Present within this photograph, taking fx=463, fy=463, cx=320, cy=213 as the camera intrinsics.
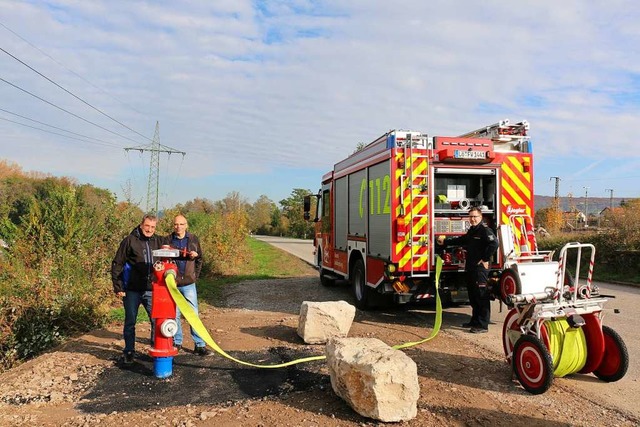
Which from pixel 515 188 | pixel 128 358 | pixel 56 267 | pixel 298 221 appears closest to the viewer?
pixel 128 358

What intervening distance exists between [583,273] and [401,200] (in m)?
11.2

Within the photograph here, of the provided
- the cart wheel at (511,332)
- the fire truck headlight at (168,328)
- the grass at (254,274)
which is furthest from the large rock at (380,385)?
the grass at (254,274)

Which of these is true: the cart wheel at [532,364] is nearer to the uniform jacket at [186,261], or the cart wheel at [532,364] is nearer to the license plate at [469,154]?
the license plate at [469,154]

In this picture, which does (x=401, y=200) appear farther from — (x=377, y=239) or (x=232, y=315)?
(x=232, y=315)

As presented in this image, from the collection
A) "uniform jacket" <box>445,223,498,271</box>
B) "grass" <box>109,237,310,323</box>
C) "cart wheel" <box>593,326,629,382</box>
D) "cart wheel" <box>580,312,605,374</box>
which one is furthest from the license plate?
"grass" <box>109,237,310,323</box>

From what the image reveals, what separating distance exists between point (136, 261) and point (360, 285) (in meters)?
4.71

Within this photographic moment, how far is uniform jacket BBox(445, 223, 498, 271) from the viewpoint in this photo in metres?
6.81

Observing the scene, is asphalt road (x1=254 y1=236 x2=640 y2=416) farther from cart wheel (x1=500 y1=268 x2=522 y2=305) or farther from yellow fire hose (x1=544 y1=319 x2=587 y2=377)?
cart wheel (x1=500 y1=268 x2=522 y2=305)

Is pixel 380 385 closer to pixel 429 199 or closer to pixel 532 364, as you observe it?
pixel 532 364

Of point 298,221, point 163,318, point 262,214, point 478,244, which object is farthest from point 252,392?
point 262,214

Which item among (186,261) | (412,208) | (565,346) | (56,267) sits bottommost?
(565,346)

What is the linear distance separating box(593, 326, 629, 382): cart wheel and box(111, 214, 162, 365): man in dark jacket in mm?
5027

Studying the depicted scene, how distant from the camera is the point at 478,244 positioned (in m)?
6.99

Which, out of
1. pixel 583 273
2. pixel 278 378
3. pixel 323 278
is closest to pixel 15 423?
pixel 278 378
